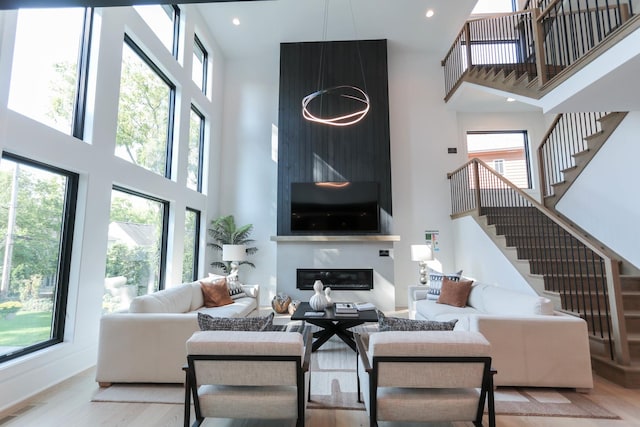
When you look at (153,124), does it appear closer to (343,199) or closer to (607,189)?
(343,199)

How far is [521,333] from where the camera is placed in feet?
9.50

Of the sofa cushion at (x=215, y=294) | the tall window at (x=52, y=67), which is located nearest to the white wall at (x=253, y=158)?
the sofa cushion at (x=215, y=294)

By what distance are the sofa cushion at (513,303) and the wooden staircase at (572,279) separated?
58cm

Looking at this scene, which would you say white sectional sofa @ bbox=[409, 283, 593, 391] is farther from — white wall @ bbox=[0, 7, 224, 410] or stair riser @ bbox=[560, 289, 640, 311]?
white wall @ bbox=[0, 7, 224, 410]

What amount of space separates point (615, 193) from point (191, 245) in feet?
23.5

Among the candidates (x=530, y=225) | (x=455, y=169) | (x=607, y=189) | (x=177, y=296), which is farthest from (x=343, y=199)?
(x=607, y=189)

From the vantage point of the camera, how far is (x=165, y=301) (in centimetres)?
364

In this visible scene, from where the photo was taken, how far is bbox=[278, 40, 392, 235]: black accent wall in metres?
6.97

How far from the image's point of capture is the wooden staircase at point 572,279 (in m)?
3.17

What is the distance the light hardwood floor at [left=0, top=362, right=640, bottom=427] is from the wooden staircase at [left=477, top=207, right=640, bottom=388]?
48 centimetres

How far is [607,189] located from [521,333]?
3244 millimetres

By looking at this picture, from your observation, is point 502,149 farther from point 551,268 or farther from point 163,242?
point 163,242

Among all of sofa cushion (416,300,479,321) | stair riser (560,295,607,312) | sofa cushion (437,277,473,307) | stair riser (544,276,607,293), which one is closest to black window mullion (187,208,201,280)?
sofa cushion (416,300,479,321)

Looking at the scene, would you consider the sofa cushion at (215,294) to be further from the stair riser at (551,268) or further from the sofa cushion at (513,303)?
the stair riser at (551,268)
